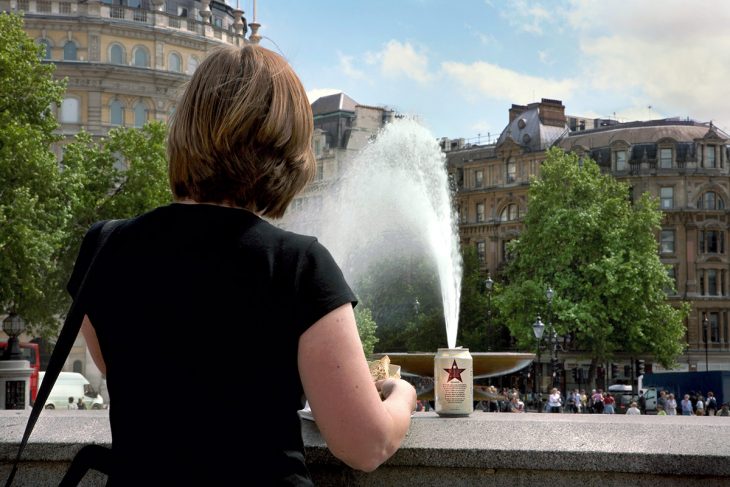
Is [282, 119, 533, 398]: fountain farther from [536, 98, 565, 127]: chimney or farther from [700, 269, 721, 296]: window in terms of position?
[700, 269, 721, 296]: window

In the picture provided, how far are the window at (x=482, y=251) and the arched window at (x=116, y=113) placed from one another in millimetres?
28420

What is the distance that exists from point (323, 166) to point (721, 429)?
266ft

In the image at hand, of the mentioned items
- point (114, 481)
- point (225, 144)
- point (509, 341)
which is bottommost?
point (509, 341)

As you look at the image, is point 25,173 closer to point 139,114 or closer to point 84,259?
point 139,114

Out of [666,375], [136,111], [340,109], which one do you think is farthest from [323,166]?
[666,375]

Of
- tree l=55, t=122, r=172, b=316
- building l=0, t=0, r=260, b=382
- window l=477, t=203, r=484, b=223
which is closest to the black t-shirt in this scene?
tree l=55, t=122, r=172, b=316

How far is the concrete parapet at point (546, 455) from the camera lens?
166 inches

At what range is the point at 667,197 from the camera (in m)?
76.2

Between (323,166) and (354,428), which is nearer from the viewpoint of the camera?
(354,428)

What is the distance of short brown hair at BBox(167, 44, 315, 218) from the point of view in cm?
262

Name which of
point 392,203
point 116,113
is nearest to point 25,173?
point 392,203

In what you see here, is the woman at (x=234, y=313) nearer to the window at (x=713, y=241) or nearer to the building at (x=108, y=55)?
the building at (x=108, y=55)

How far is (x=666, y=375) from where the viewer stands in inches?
1898

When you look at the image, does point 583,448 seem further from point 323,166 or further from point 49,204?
point 323,166
